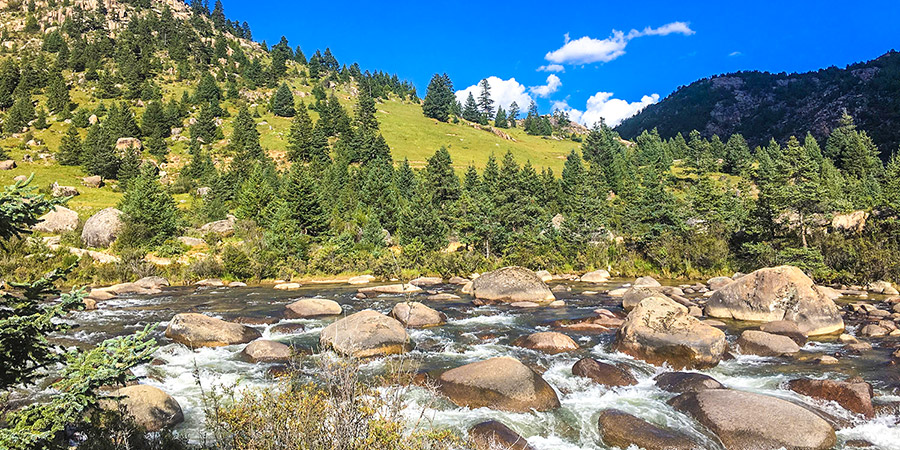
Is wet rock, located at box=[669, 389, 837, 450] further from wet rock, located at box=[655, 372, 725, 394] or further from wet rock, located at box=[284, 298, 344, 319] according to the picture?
wet rock, located at box=[284, 298, 344, 319]

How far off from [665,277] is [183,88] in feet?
383

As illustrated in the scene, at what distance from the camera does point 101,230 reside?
129ft

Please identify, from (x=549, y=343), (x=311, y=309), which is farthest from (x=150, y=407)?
(x=311, y=309)

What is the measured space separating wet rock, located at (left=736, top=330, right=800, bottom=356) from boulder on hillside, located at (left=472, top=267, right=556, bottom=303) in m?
11.1

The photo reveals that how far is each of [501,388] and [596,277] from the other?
26956 millimetres

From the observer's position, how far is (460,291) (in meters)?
29.8

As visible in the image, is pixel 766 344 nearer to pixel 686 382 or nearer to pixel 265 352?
pixel 686 382

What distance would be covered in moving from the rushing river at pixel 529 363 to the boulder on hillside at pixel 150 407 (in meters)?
0.38

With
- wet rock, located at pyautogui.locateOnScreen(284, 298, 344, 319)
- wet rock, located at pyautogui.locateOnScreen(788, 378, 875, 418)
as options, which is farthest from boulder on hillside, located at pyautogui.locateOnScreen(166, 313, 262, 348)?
wet rock, located at pyautogui.locateOnScreen(788, 378, 875, 418)

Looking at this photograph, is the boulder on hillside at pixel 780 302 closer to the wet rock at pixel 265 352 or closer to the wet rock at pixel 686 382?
the wet rock at pixel 686 382

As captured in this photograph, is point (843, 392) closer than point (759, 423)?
No

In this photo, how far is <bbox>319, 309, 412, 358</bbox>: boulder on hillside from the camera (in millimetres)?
14371

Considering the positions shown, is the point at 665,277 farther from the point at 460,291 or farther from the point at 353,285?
the point at 353,285

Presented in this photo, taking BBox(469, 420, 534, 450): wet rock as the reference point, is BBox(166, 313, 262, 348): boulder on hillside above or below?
above
